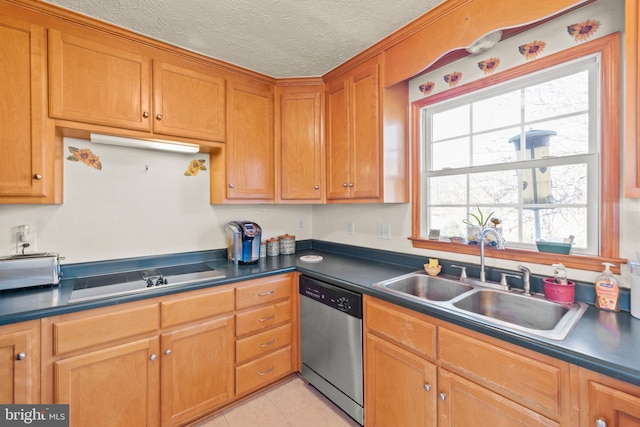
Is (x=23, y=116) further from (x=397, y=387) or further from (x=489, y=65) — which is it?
(x=489, y=65)

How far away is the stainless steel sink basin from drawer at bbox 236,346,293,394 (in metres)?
0.96

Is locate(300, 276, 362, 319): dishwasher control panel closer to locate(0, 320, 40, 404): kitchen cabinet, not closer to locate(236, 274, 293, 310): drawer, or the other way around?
locate(236, 274, 293, 310): drawer

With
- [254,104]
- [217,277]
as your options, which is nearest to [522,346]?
[217,277]

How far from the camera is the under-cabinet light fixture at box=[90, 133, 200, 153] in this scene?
1.64 metres

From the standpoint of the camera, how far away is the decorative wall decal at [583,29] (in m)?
1.24

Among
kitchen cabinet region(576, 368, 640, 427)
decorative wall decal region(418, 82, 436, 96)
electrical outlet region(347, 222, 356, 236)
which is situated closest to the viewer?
kitchen cabinet region(576, 368, 640, 427)

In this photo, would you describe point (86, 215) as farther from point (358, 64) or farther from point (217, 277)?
point (358, 64)

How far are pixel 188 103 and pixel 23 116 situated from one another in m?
0.82

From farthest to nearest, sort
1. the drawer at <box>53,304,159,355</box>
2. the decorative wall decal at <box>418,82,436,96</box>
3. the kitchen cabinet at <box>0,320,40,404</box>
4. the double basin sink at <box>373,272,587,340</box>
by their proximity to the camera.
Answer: the decorative wall decal at <box>418,82,436,96</box> → the drawer at <box>53,304,159,355</box> → the kitchen cabinet at <box>0,320,40,404</box> → the double basin sink at <box>373,272,587,340</box>

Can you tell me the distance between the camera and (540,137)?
1.46 metres

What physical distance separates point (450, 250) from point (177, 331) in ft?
5.61

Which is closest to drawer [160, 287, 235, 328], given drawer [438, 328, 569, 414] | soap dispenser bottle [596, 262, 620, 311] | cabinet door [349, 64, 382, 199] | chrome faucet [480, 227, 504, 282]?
cabinet door [349, 64, 382, 199]

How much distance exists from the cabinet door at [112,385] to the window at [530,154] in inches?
70.9

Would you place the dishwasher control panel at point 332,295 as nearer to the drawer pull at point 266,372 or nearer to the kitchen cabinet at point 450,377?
the kitchen cabinet at point 450,377
